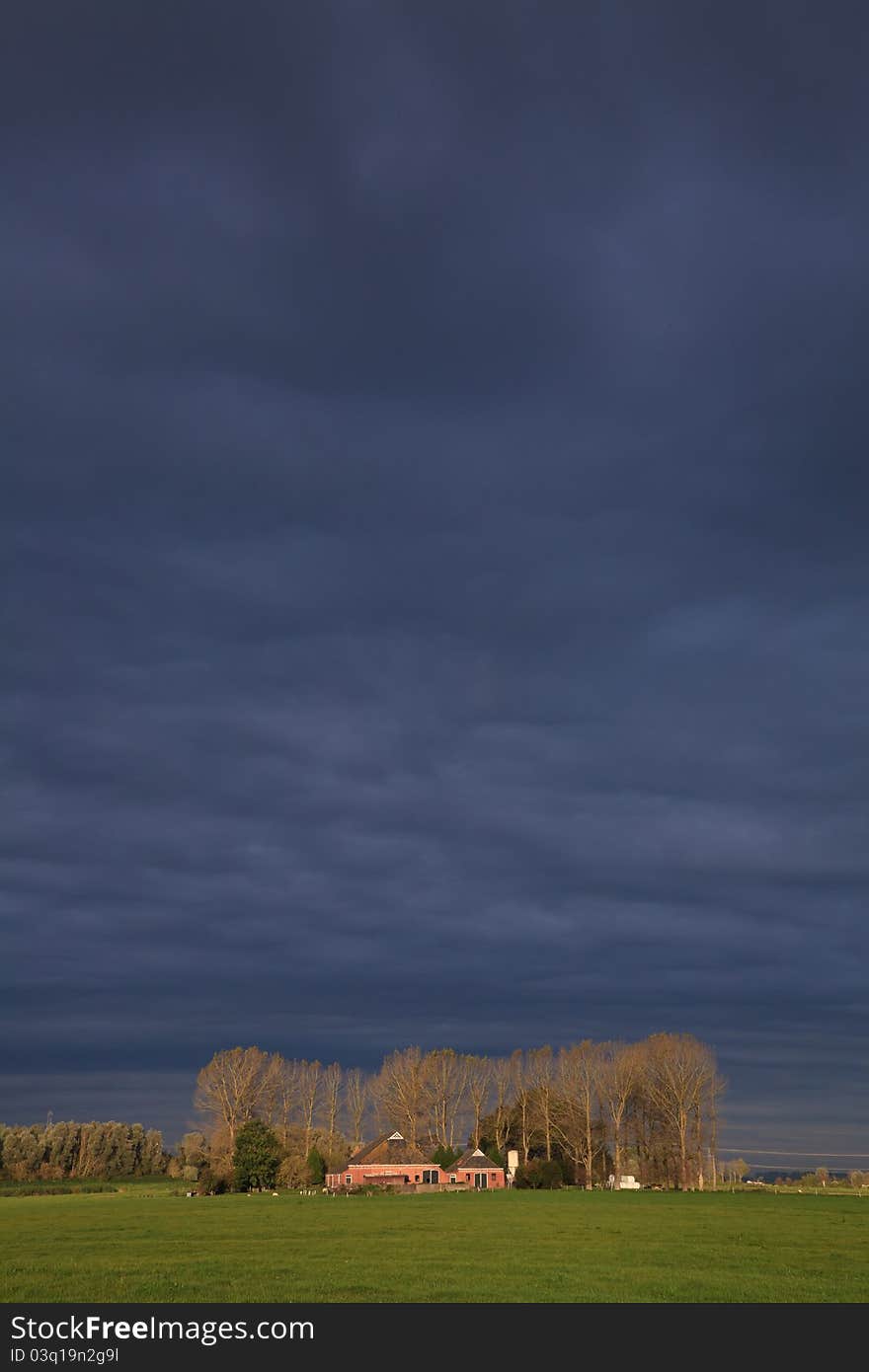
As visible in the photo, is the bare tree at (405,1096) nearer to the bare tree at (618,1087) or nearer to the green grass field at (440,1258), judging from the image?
the bare tree at (618,1087)

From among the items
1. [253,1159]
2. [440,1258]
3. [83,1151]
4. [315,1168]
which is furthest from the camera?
[83,1151]

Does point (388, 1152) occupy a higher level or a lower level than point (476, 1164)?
higher

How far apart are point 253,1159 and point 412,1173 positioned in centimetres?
2886

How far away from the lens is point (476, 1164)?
463ft

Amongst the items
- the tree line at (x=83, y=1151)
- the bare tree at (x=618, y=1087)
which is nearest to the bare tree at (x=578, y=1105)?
the bare tree at (x=618, y=1087)

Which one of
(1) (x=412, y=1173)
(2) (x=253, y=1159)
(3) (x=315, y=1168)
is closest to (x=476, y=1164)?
(1) (x=412, y=1173)

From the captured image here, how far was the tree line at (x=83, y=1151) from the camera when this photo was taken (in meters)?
176

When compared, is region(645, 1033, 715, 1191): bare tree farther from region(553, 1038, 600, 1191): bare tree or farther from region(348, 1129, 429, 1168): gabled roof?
region(348, 1129, 429, 1168): gabled roof

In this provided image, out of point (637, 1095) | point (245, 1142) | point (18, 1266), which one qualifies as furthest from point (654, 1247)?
point (637, 1095)

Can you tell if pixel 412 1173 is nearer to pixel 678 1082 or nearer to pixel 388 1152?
pixel 388 1152

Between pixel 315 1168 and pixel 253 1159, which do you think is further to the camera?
pixel 315 1168
